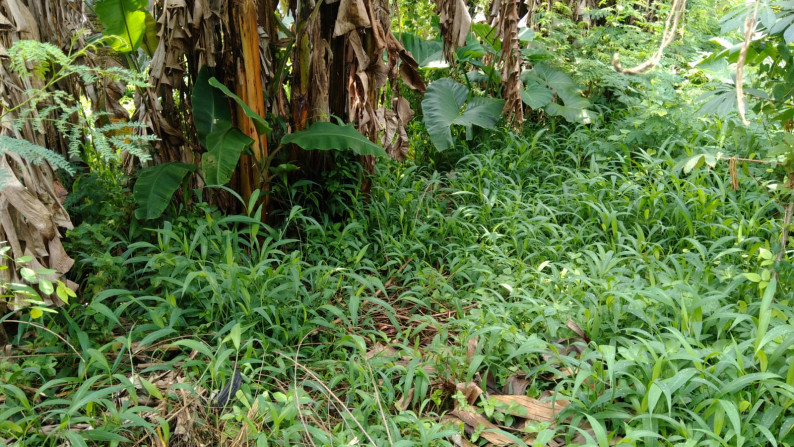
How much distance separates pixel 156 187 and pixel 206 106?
572 mm

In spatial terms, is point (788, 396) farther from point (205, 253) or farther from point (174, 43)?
point (174, 43)

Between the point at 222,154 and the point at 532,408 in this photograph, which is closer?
the point at 532,408

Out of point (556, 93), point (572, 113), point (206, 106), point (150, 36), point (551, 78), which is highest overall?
point (150, 36)

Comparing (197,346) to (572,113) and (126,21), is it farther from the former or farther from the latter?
(572,113)

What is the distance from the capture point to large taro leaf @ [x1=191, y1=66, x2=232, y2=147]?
3.38m

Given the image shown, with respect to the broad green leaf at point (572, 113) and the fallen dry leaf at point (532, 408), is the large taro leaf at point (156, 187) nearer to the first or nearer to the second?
the fallen dry leaf at point (532, 408)

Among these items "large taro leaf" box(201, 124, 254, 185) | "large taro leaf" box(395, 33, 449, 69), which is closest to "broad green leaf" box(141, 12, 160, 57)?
"large taro leaf" box(201, 124, 254, 185)

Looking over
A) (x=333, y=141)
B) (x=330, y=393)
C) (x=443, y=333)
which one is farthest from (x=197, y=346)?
(x=333, y=141)

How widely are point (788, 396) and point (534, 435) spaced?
0.84 metres

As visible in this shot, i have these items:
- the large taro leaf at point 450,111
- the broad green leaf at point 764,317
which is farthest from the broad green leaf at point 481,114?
the broad green leaf at point 764,317

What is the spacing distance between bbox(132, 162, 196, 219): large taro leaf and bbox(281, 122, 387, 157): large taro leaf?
1.99 feet

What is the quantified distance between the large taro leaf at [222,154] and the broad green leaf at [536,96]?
8.04 ft

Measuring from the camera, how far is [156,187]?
3154 millimetres

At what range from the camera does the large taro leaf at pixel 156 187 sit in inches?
121
